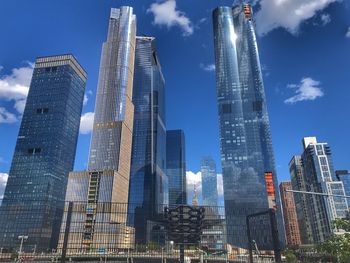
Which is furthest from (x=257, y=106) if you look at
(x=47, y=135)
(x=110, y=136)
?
(x=47, y=135)

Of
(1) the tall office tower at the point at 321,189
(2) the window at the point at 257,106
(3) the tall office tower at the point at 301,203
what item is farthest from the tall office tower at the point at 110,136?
(3) the tall office tower at the point at 301,203

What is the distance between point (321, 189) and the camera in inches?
5566

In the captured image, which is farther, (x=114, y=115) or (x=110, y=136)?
(x=114, y=115)

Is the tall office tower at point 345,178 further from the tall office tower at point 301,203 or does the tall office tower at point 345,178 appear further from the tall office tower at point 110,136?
the tall office tower at point 110,136

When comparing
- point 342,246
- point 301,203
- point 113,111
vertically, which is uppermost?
point 113,111

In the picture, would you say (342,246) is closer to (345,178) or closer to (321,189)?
(321,189)

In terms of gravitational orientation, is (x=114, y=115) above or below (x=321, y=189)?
above

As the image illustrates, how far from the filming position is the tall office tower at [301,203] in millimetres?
161250

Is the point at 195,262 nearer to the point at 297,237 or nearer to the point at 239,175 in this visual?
the point at 239,175

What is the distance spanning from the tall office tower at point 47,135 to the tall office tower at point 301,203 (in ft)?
460

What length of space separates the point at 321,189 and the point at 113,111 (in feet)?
407

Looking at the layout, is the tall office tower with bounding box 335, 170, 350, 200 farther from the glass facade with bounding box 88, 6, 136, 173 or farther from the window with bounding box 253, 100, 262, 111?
the glass facade with bounding box 88, 6, 136, 173

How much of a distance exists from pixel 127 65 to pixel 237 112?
269 ft

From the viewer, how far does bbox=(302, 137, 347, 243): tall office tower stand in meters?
132
